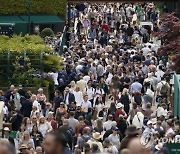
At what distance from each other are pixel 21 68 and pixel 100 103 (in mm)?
6099

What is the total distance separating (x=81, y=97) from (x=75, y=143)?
22.1ft

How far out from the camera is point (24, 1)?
52906mm

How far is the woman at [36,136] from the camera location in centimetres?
2321

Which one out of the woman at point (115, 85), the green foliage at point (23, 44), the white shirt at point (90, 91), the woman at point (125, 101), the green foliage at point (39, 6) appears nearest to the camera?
the woman at point (125, 101)

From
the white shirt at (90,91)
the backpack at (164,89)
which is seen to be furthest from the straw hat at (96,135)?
the backpack at (164,89)

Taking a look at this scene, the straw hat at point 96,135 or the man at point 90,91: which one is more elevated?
the straw hat at point 96,135

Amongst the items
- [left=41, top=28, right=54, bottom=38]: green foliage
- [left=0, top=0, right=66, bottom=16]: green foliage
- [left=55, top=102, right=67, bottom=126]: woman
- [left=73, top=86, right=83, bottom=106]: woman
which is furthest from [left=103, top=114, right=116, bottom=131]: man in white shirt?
[left=0, top=0, right=66, bottom=16]: green foliage

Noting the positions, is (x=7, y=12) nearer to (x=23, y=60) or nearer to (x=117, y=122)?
(x=23, y=60)

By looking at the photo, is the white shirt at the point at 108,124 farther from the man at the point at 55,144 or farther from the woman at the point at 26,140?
the man at the point at 55,144

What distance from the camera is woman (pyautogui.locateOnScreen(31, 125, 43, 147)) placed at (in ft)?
76.2

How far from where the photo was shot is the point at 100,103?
30.2m

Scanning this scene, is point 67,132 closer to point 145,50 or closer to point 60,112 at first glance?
point 60,112

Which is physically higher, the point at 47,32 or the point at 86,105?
the point at 86,105

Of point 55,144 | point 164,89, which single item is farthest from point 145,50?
point 55,144
